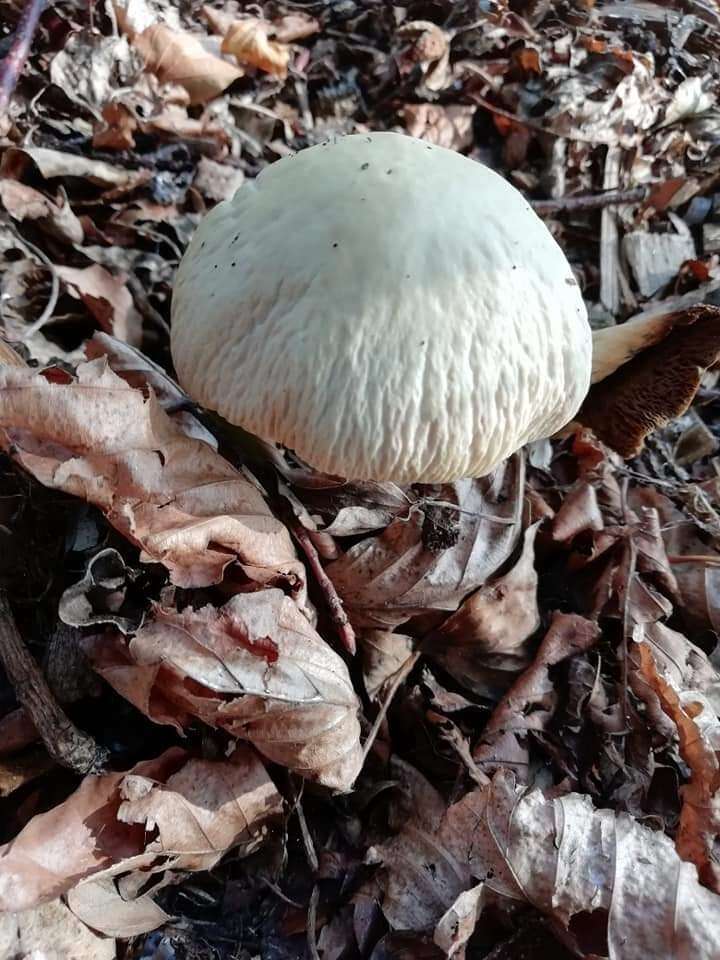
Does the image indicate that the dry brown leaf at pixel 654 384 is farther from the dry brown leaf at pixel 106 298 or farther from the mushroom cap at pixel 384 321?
the dry brown leaf at pixel 106 298

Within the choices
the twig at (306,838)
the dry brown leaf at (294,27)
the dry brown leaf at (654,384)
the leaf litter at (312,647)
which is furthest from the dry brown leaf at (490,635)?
the dry brown leaf at (294,27)

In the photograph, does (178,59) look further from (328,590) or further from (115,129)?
(328,590)

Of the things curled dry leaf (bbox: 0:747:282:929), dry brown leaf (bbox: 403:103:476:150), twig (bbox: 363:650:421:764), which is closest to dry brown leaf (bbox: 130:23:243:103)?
dry brown leaf (bbox: 403:103:476:150)

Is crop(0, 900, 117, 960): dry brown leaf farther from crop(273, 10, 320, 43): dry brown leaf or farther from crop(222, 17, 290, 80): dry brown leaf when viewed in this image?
crop(273, 10, 320, 43): dry brown leaf

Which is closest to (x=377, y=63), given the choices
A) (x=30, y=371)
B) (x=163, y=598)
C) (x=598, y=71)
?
(x=598, y=71)

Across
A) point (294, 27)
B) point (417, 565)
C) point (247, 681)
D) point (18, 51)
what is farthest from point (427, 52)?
point (247, 681)
